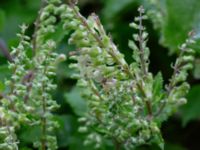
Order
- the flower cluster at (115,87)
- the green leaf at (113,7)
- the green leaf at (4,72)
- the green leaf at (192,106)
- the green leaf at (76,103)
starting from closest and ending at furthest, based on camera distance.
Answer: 1. the flower cluster at (115,87)
2. the green leaf at (4,72)
3. the green leaf at (76,103)
4. the green leaf at (192,106)
5. the green leaf at (113,7)

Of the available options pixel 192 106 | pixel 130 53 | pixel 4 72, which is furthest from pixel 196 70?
pixel 4 72

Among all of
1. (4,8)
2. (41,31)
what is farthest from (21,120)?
(4,8)

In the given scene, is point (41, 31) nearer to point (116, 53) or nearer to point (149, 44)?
point (116, 53)

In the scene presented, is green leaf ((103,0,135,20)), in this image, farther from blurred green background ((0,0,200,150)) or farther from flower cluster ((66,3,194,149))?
flower cluster ((66,3,194,149))

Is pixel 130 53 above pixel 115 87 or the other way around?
above

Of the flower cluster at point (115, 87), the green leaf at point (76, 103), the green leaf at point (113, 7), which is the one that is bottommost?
the flower cluster at point (115, 87)

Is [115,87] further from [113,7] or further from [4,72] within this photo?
[113,7]

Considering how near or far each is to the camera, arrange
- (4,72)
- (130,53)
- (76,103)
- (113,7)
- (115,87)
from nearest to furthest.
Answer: (115,87) < (4,72) < (76,103) < (130,53) < (113,7)

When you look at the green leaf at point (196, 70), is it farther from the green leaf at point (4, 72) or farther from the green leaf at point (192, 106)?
the green leaf at point (4, 72)

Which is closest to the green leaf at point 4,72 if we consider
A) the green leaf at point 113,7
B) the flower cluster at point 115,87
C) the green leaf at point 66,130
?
the green leaf at point 66,130
